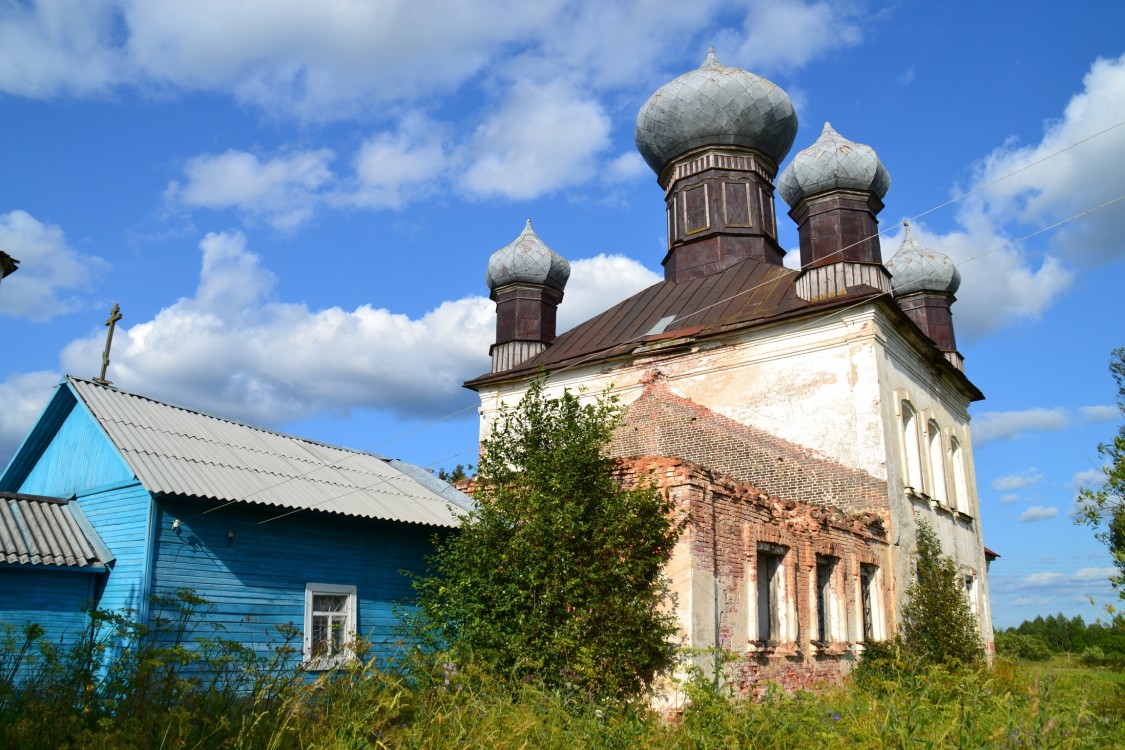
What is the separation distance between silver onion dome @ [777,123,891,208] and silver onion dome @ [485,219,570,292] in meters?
6.11

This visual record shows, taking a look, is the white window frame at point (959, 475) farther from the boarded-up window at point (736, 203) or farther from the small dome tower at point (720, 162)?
the boarded-up window at point (736, 203)

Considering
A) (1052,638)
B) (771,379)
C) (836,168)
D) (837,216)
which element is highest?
(836,168)

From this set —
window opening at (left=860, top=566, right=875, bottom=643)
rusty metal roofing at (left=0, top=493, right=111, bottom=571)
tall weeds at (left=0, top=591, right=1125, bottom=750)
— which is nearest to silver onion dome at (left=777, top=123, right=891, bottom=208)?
window opening at (left=860, top=566, right=875, bottom=643)

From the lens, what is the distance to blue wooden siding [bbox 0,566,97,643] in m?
8.68

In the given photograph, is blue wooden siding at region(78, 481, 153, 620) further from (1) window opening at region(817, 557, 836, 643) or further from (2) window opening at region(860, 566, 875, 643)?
(2) window opening at region(860, 566, 875, 643)

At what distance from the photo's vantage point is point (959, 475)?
1838cm

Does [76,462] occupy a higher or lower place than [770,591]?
higher

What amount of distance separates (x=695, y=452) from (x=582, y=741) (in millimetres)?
9615

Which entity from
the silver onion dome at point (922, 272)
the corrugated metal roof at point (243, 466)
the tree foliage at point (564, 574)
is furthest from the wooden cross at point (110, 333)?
the silver onion dome at point (922, 272)

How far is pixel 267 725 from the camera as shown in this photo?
210 inches

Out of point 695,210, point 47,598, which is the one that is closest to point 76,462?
point 47,598

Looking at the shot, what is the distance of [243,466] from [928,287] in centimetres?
1697

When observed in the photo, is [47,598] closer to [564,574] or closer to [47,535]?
[47,535]

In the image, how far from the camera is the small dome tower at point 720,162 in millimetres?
19797
